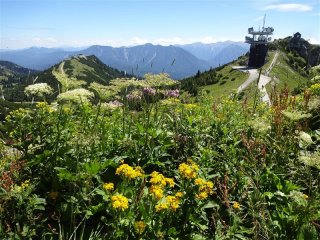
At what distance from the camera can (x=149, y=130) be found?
659 centimetres

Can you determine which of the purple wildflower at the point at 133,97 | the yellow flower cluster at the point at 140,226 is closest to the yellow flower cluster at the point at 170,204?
the yellow flower cluster at the point at 140,226

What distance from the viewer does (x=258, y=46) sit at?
142 meters

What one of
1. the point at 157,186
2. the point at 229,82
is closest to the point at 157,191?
the point at 157,186

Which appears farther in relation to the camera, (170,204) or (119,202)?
(170,204)

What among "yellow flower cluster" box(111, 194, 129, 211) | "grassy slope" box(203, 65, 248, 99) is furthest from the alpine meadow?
"grassy slope" box(203, 65, 248, 99)

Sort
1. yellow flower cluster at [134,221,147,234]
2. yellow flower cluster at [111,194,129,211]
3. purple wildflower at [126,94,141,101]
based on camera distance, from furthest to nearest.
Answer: purple wildflower at [126,94,141,101], yellow flower cluster at [134,221,147,234], yellow flower cluster at [111,194,129,211]

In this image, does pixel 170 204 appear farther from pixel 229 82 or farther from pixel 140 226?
pixel 229 82

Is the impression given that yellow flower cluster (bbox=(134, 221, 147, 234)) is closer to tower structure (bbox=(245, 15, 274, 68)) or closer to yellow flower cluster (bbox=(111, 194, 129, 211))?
yellow flower cluster (bbox=(111, 194, 129, 211))

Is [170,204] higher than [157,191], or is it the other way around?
[157,191]

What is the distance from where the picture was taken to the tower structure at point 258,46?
138 metres

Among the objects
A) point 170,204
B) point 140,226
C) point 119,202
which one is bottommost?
point 140,226

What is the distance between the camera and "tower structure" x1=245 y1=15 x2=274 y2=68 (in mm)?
137875

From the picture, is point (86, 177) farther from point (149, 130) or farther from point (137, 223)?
point (149, 130)

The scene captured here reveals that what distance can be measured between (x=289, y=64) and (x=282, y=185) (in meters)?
134
